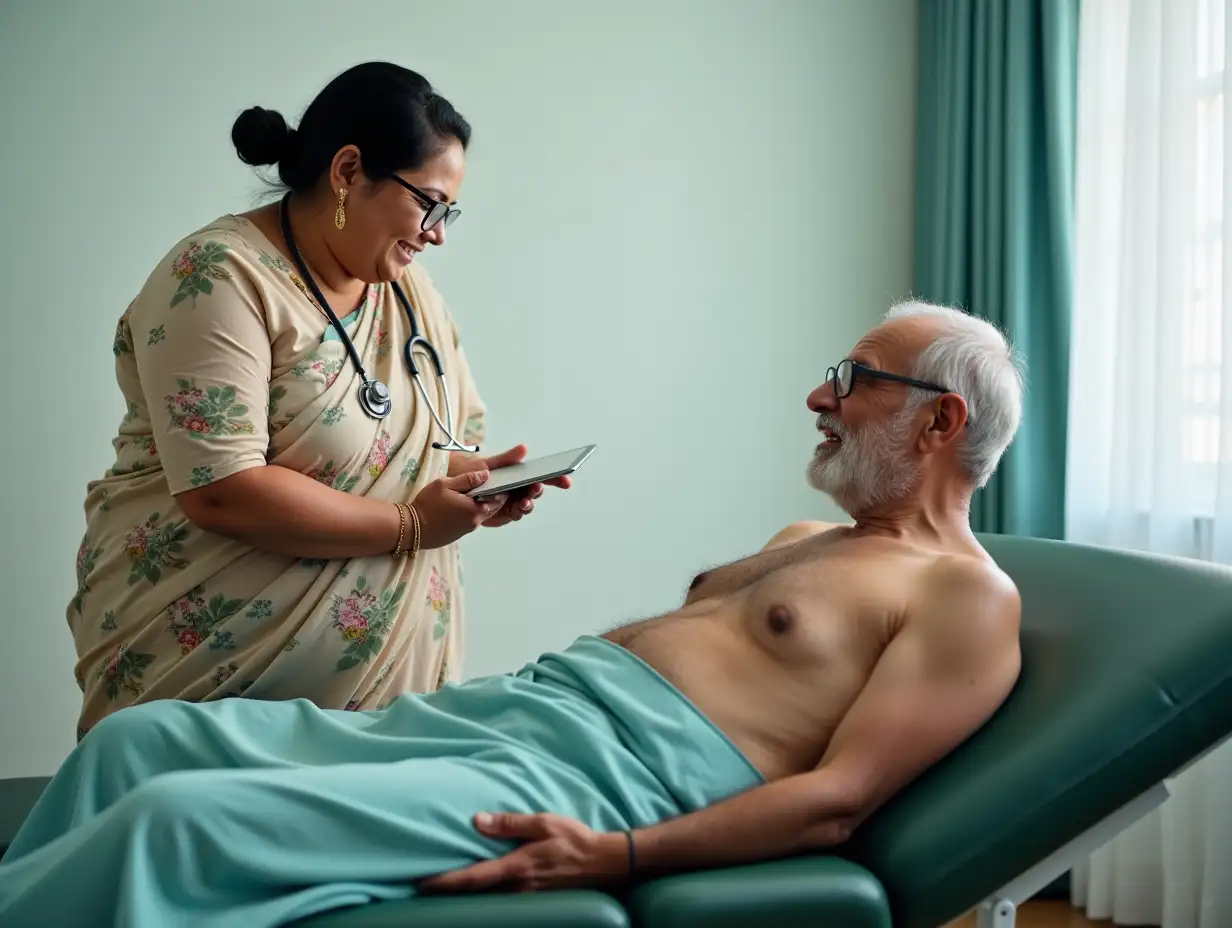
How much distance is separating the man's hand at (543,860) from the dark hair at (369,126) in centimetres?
106

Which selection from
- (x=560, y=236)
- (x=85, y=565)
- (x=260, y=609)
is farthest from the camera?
(x=560, y=236)

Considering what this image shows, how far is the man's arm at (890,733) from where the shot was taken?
1494 mm

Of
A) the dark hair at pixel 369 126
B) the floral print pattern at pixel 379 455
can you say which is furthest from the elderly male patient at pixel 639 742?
the dark hair at pixel 369 126

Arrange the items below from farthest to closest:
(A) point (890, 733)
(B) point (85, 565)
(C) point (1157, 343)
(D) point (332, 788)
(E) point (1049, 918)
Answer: (E) point (1049, 918)
(C) point (1157, 343)
(B) point (85, 565)
(A) point (890, 733)
(D) point (332, 788)

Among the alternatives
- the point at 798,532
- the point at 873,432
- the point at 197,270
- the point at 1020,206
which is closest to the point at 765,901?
the point at 873,432

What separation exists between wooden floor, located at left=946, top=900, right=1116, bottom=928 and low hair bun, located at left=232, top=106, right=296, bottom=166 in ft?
7.26

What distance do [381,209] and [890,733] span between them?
3.68ft

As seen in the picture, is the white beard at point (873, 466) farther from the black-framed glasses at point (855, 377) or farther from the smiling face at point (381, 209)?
the smiling face at point (381, 209)

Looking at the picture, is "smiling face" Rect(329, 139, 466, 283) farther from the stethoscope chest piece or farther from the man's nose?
the man's nose

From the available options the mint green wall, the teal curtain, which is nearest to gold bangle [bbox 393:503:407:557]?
the mint green wall

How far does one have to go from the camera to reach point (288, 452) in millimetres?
1930

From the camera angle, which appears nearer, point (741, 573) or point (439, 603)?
point (741, 573)

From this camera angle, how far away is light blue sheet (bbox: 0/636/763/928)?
52.5 inches

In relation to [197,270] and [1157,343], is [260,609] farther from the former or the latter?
[1157,343]
